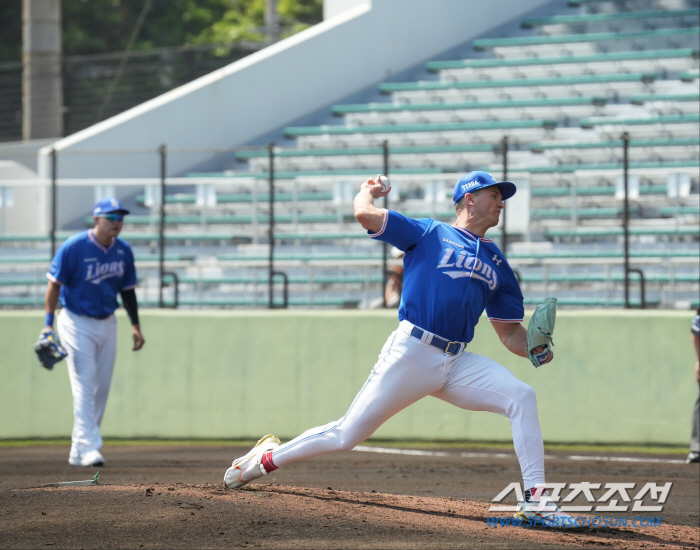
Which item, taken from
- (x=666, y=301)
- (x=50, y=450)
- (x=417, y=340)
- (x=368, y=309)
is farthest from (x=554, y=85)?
(x=417, y=340)

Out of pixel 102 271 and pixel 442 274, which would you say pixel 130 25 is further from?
pixel 442 274

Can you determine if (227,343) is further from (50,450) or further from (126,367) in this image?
(50,450)

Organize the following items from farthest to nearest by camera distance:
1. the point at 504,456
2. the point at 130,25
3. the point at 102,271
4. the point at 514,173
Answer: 1. the point at 130,25
2. the point at 514,173
3. the point at 504,456
4. the point at 102,271

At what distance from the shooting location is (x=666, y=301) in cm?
1293

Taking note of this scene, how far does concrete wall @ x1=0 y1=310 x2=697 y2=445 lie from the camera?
1147 centimetres

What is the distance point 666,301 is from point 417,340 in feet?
26.1

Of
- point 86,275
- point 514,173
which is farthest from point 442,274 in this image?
point 514,173

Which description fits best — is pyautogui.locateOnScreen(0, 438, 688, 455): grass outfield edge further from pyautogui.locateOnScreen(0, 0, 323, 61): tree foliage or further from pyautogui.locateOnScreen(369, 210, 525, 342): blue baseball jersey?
pyautogui.locateOnScreen(0, 0, 323, 61): tree foliage

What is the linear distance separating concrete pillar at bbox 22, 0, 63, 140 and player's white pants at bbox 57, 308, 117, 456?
Result: 1307cm

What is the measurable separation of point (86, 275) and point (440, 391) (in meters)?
4.41

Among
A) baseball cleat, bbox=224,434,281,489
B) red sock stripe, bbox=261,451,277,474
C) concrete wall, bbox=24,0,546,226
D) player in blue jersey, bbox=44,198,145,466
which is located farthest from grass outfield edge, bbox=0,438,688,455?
concrete wall, bbox=24,0,546,226

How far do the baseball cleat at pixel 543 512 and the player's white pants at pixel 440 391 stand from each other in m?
0.08

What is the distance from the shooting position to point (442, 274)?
19.2 ft

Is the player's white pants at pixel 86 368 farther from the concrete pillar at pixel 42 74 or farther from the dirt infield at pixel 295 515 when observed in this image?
the concrete pillar at pixel 42 74
